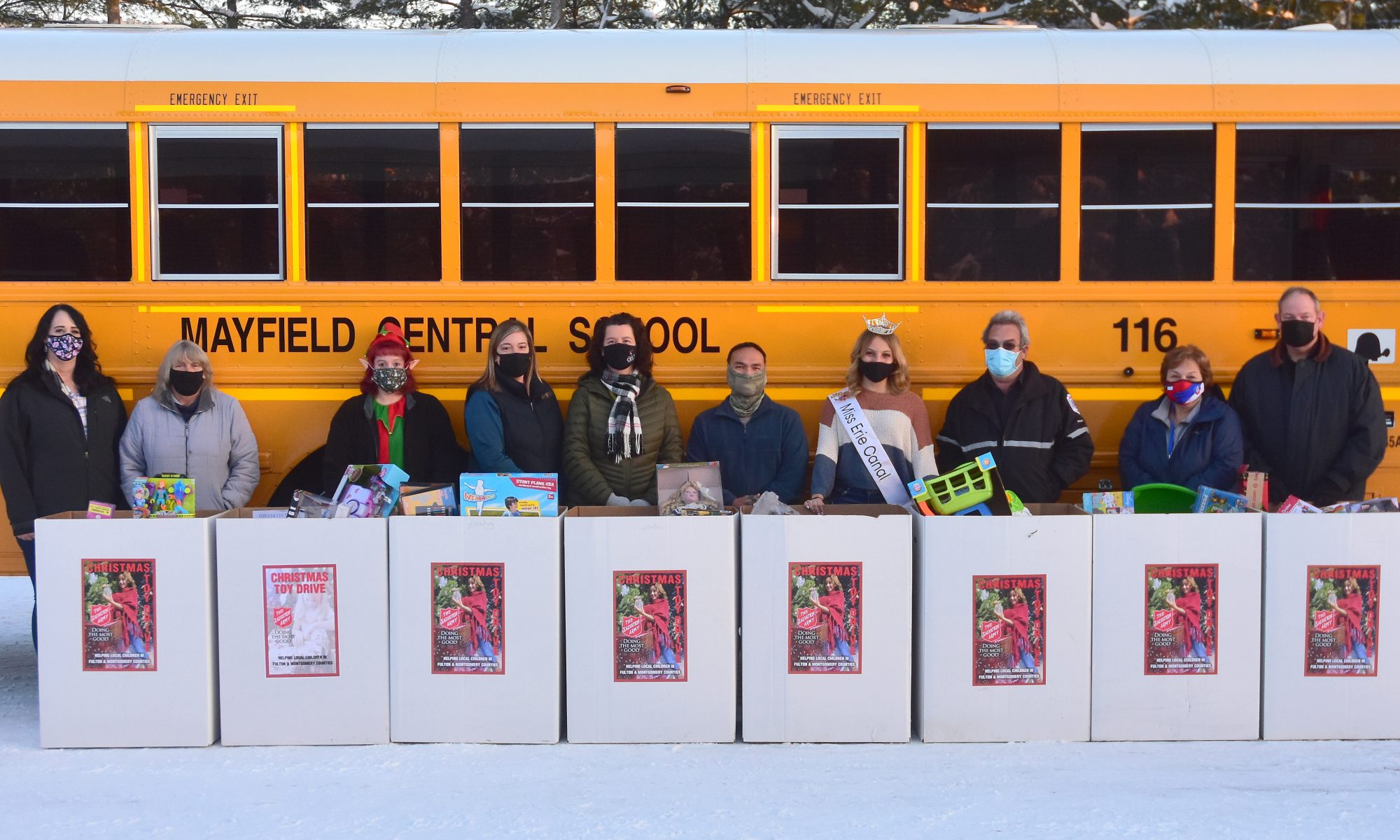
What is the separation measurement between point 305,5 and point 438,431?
9624 mm

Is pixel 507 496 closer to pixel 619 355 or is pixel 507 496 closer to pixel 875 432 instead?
pixel 619 355

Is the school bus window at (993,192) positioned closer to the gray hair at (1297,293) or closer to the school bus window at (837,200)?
the school bus window at (837,200)

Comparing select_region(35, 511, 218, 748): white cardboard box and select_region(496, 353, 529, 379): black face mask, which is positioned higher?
select_region(496, 353, 529, 379): black face mask

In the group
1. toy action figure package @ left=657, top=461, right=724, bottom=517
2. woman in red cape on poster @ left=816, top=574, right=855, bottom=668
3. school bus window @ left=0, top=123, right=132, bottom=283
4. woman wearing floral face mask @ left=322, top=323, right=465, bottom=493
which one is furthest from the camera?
school bus window @ left=0, top=123, right=132, bottom=283

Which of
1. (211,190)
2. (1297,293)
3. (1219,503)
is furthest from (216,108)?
(1297,293)

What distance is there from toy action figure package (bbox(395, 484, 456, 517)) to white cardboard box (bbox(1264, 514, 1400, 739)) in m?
2.94

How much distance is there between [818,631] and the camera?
4.19 metres

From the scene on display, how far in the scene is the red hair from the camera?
4.96 m

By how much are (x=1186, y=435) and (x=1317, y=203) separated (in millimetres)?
1323

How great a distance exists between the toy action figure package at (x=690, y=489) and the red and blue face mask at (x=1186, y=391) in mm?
1901

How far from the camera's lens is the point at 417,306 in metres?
5.27

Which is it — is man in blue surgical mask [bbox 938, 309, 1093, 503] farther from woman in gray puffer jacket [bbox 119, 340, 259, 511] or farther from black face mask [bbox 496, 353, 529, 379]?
woman in gray puffer jacket [bbox 119, 340, 259, 511]

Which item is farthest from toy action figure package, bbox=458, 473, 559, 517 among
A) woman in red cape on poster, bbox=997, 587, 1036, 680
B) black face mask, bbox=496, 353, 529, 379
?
woman in red cape on poster, bbox=997, 587, 1036, 680

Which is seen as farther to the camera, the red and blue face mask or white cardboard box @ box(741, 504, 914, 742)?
the red and blue face mask
